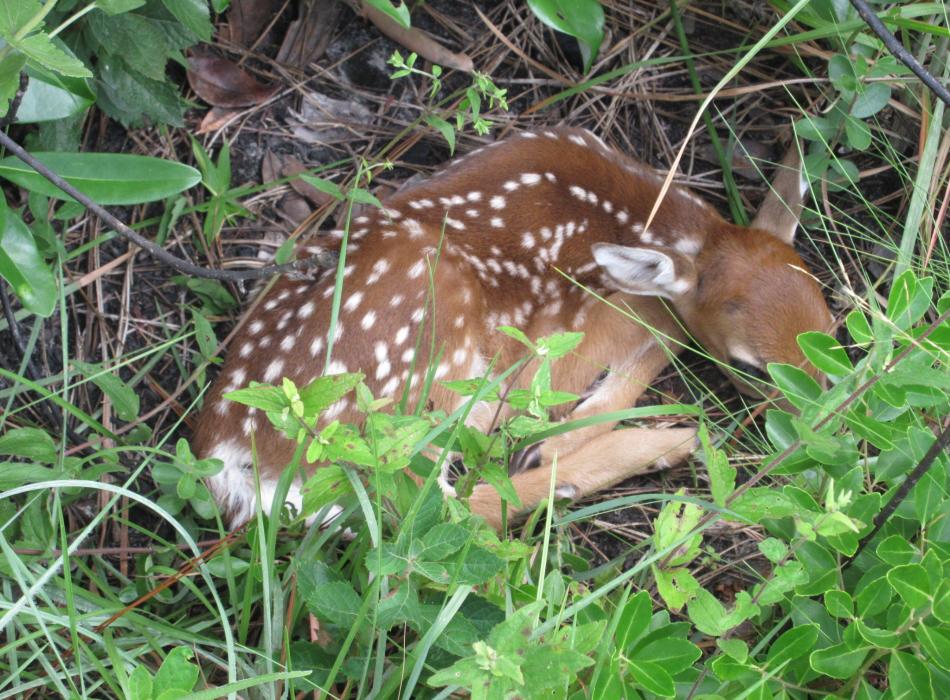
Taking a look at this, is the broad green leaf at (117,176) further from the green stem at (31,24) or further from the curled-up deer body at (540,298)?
the green stem at (31,24)

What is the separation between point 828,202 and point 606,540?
1.16m

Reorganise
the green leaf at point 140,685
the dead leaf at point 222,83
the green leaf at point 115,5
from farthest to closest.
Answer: the dead leaf at point 222,83, the green leaf at point 115,5, the green leaf at point 140,685

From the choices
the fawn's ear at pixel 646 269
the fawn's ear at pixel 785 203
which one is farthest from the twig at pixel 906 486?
the fawn's ear at pixel 785 203

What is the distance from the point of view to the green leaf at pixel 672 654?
1.56 meters

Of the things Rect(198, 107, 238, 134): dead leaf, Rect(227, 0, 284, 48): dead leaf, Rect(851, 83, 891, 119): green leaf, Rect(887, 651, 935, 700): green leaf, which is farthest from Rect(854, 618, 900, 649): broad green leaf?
Rect(227, 0, 284, 48): dead leaf

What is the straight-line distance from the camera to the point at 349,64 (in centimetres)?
278

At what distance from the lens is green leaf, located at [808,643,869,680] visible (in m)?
1.63

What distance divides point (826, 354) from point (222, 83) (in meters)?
1.81

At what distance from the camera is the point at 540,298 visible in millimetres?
2639

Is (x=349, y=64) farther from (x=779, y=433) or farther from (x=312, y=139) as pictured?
(x=779, y=433)

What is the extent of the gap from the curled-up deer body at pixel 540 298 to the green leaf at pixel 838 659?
822mm

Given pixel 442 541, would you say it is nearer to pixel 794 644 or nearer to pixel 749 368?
pixel 794 644

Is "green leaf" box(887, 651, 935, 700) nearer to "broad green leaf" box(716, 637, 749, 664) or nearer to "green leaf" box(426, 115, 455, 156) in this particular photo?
"broad green leaf" box(716, 637, 749, 664)

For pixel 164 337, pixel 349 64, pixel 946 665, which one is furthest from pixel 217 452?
pixel 946 665
